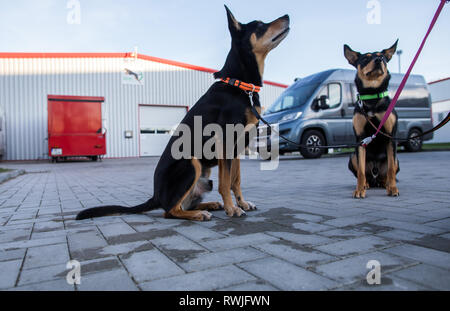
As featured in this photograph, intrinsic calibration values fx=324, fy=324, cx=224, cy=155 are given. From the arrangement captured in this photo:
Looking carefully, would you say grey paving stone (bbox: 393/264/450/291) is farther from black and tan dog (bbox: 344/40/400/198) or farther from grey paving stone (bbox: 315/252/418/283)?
black and tan dog (bbox: 344/40/400/198)

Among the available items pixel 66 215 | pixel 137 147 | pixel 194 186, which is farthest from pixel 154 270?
pixel 137 147

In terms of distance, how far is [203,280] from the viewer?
1.34m

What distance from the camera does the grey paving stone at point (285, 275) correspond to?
4.14ft

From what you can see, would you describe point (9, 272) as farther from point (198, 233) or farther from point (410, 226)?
point (410, 226)

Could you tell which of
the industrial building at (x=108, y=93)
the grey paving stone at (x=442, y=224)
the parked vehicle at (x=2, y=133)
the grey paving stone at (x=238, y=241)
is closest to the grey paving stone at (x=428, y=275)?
the grey paving stone at (x=238, y=241)

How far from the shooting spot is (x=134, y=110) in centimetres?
1997

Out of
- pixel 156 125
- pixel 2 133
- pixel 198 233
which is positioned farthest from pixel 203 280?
pixel 156 125

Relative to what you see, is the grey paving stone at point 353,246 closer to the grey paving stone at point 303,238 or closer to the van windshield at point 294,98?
the grey paving stone at point 303,238

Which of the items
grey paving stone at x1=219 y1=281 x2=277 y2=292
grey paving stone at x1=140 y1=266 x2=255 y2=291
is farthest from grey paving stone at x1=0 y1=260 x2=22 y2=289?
grey paving stone at x1=219 y1=281 x2=277 y2=292

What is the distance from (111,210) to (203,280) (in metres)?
1.69

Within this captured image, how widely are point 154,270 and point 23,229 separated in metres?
1.52

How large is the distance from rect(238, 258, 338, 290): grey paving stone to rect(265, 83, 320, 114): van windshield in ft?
30.5

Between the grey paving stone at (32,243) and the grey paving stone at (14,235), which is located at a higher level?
the grey paving stone at (32,243)

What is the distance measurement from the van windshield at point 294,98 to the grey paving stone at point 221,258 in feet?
30.0
